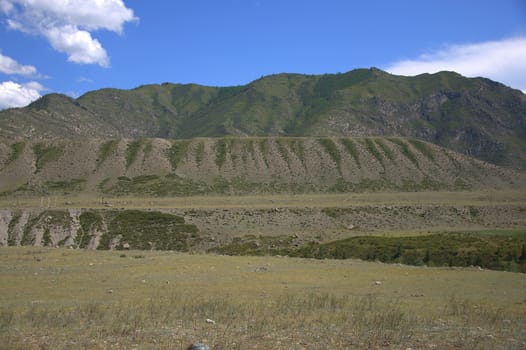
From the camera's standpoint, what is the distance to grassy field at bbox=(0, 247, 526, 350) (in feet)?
36.1

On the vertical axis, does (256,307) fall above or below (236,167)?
below

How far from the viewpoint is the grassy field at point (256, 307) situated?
11000 mm

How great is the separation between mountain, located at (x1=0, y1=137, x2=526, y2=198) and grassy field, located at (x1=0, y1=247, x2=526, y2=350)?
7534 centimetres

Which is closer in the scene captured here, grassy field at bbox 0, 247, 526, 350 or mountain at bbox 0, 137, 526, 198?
grassy field at bbox 0, 247, 526, 350

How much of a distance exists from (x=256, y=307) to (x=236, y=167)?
330 feet

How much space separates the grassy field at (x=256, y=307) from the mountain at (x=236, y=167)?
7534cm

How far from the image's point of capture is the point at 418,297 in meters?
17.7

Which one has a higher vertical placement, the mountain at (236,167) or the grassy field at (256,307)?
the mountain at (236,167)

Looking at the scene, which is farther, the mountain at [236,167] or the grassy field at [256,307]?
the mountain at [236,167]

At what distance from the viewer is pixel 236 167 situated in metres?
115

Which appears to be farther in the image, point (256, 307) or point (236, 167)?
point (236, 167)

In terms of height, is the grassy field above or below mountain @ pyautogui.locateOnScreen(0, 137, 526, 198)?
below

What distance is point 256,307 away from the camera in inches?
577

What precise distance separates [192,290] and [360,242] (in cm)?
3000
